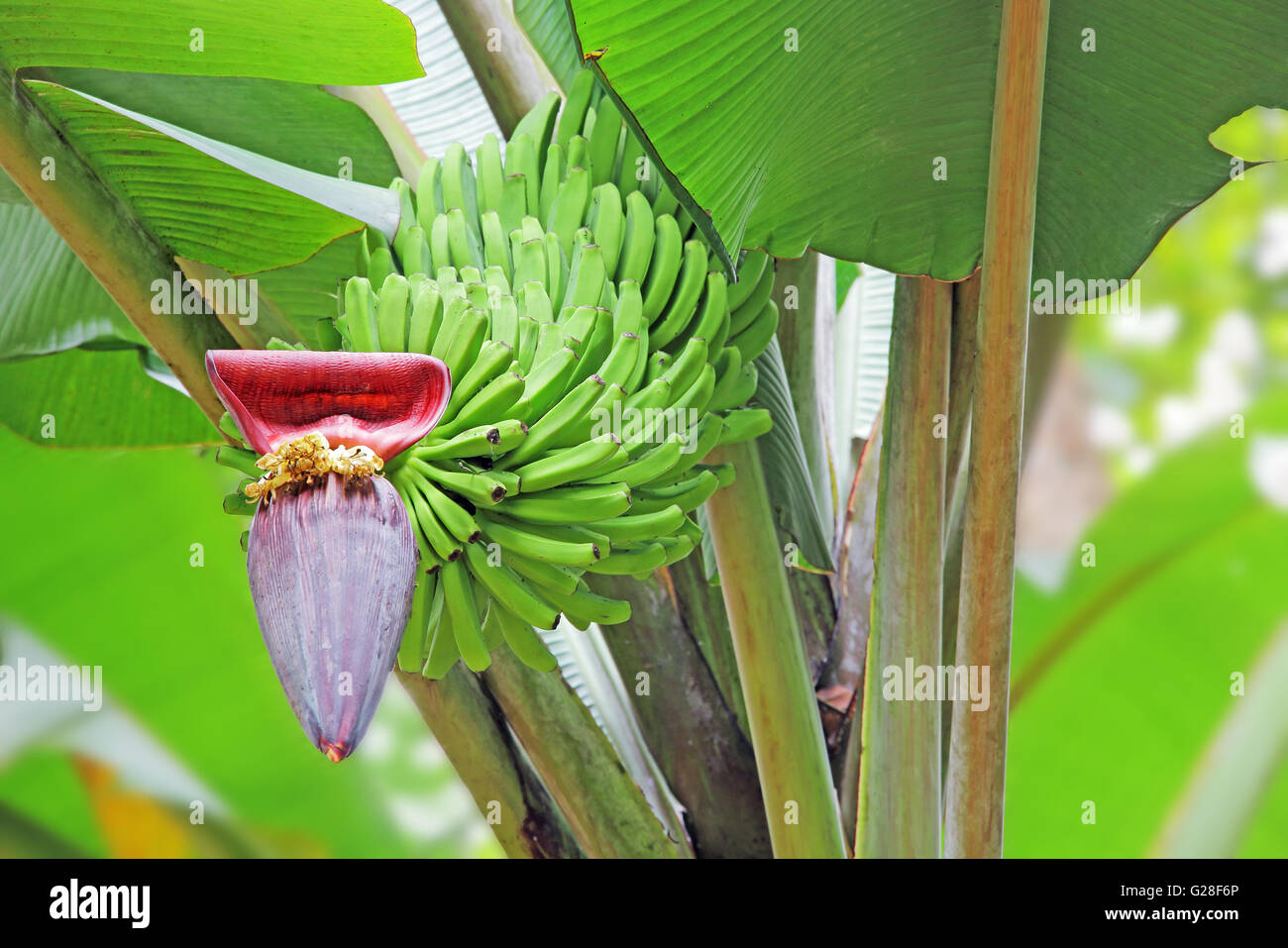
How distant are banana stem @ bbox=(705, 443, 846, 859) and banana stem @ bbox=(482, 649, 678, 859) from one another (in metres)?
0.10

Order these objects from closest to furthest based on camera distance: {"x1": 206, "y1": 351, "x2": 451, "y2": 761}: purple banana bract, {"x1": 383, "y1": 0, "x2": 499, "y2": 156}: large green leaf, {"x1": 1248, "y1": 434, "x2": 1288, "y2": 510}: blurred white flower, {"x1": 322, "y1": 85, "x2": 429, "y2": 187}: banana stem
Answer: {"x1": 206, "y1": 351, "x2": 451, "y2": 761}: purple banana bract → {"x1": 322, "y1": 85, "x2": 429, "y2": 187}: banana stem → {"x1": 383, "y1": 0, "x2": 499, "y2": 156}: large green leaf → {"x1": 1248, "y1": 434, "x2": 1288, "y2": 510}: blurred white flower

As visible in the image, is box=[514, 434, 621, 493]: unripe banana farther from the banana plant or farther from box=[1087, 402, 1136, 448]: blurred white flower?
box=[1087, 402, 1136, 448]: blurred white flower

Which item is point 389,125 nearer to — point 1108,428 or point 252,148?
point 252,148

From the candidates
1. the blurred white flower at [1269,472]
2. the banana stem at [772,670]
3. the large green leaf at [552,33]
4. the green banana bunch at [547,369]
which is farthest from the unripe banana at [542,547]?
the blurred white flower at [1269,472]

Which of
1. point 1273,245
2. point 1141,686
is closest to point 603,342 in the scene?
point 1141,686

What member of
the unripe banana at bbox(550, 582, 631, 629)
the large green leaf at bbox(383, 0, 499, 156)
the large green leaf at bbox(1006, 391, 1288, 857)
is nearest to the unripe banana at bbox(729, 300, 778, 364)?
the unripe banana at bbox(550, 582, 631, 629)

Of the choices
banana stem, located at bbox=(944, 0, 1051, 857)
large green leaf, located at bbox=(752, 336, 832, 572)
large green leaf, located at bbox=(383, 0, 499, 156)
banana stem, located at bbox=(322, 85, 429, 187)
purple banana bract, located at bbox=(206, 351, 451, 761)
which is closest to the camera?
purple banana bract, located at bbox=(206, 351, 451, 761)

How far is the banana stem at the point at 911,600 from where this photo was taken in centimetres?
77

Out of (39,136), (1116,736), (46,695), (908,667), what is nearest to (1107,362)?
(1116,736)

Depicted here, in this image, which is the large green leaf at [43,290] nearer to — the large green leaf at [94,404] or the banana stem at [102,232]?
the large green leaf at [94,404]

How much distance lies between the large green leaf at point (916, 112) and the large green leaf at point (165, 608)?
2.81 feet

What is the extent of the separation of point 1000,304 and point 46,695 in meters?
1.49

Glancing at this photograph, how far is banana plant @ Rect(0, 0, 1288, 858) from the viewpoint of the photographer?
45cm
